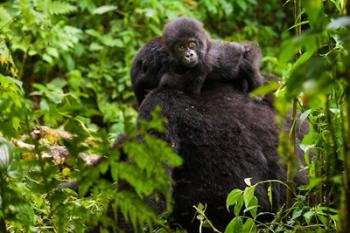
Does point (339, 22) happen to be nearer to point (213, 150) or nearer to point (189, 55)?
point (213, 150)

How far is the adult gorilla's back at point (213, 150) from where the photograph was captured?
3.47m

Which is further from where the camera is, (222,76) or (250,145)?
(222,76)

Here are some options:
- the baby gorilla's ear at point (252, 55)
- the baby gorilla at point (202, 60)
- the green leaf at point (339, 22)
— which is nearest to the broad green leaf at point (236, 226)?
the green leaf at point (339, 22)

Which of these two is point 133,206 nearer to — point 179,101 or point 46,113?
point 46,113

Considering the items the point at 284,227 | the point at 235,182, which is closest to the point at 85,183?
the point at 284,227

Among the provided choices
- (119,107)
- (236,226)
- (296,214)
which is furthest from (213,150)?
(119,107)

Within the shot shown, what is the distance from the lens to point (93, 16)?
7.52 m

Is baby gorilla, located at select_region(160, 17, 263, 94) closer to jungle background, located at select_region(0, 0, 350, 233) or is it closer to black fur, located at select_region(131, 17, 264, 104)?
black fur, located at select_region(131, 17, 264, 104)

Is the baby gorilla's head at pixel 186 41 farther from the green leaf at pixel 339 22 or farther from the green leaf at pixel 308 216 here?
the green leaf at pixel 339 22

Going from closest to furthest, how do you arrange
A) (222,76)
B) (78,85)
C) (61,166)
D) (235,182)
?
(235,182) → (222,76) → (61,166) → (78,85)

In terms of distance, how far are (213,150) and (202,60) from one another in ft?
2.32

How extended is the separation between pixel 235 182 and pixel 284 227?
77 centimetres

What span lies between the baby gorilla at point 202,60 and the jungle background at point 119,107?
212mm

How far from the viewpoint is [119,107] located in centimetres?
677
